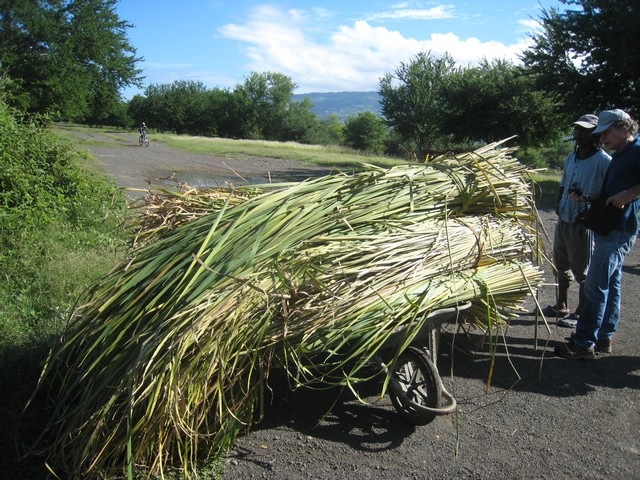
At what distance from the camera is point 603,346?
178 inches

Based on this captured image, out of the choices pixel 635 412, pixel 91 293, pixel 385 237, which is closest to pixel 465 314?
pixel 385 237

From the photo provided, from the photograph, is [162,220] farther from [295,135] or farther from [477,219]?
[295,135]

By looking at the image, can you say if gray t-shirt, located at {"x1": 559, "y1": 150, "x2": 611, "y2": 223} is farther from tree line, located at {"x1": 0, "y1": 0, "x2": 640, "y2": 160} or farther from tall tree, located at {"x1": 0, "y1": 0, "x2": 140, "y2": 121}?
tall tree, located at {"x1": 0, "y1": 0, "x2": 140, "y2": 121}

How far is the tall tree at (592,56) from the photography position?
13.9 meters

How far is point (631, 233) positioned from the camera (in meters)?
4.23

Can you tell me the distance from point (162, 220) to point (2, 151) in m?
5.18

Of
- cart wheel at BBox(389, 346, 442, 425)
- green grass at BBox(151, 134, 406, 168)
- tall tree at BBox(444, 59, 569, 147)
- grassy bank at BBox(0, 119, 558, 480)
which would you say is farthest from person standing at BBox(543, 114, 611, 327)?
tall tree at BBox(444, 59, 569, 147)

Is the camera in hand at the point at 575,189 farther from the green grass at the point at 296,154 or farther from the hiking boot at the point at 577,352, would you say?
the green grass at the point at 296,154

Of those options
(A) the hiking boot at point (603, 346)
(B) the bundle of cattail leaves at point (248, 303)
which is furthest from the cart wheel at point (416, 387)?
(A) the hiking boot at point (603, 346)

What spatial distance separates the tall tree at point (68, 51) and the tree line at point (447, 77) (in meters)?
0.06

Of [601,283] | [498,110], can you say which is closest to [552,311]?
[601,283]

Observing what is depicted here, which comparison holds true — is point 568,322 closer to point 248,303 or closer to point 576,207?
point 576,207

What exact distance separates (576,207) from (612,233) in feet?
2.45

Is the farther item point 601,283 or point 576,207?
point 576,207
